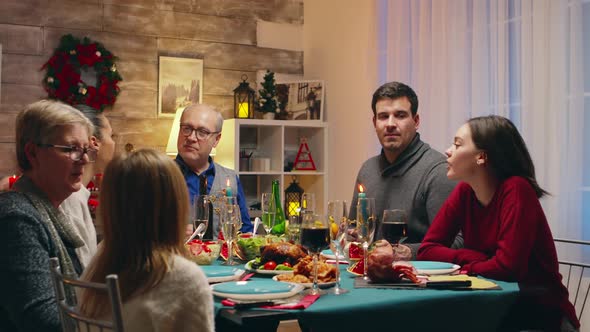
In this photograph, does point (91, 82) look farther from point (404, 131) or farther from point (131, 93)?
point (404, 131)

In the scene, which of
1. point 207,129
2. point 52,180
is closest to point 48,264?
point 52,180

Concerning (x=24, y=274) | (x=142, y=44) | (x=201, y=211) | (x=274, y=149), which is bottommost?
(x=24, y=274)

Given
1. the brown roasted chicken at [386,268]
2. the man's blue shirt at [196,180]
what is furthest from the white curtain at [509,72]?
the brown roasted chicken at [386,268]

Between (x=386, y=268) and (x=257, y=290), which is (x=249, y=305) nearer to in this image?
(x=257, y=290)

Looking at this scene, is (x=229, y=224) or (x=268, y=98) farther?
(x=268, y=98)

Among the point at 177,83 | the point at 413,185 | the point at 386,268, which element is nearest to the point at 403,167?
the point at 413,185

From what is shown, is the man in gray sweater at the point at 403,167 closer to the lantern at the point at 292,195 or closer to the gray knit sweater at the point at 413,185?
the gray knit sweater at the point at 413,185

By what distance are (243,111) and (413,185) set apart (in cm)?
234

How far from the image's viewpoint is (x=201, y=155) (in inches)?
151

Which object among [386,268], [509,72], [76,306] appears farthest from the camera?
[509,72]

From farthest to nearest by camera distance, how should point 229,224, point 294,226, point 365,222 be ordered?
point 294,226 < point 229,224 < point 365,222

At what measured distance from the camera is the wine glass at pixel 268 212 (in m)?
2.81

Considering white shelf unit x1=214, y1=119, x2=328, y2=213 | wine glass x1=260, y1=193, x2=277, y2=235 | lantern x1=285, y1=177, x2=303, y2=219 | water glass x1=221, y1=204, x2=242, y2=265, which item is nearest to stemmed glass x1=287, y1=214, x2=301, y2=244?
water glass x1=221, y1=204, x2=242, y2=265

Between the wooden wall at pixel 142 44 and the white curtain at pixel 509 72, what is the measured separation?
1.32 metres
